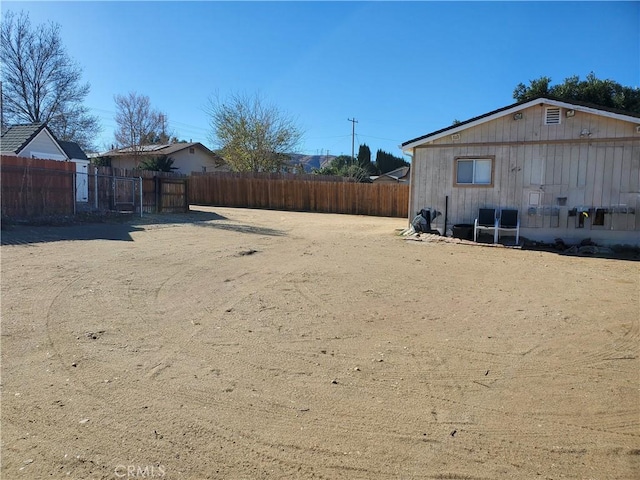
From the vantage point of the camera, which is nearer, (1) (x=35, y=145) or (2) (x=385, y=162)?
(1) (x=35, y=145)

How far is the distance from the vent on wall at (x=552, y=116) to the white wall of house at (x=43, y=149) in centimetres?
2004

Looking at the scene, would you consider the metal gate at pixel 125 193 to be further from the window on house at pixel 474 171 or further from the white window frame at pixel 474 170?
the window on house at pixel 474 171

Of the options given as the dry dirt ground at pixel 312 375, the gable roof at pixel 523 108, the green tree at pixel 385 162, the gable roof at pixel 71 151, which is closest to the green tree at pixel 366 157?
the green tree at pixel 385 162

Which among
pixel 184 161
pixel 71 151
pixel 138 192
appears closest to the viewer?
pixel 138 192

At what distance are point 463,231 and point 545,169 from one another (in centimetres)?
283

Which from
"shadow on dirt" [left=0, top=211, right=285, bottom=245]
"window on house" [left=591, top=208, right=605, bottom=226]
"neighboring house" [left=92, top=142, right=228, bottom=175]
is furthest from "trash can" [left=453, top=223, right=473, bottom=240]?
"neighboring house" [left=92, top=142, right=228, bottom=175]

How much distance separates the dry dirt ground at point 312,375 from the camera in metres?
2.54

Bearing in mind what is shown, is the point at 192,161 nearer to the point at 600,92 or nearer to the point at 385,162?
the point at 385,162

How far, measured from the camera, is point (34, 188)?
13.4 m

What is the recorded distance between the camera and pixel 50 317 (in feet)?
15.6

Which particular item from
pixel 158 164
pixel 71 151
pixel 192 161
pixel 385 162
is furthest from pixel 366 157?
pixel 71 151

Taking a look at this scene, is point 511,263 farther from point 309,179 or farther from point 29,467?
point 309,179

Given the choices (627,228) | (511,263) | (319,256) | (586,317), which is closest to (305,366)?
(586,317)

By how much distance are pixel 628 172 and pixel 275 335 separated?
11.5 metres
